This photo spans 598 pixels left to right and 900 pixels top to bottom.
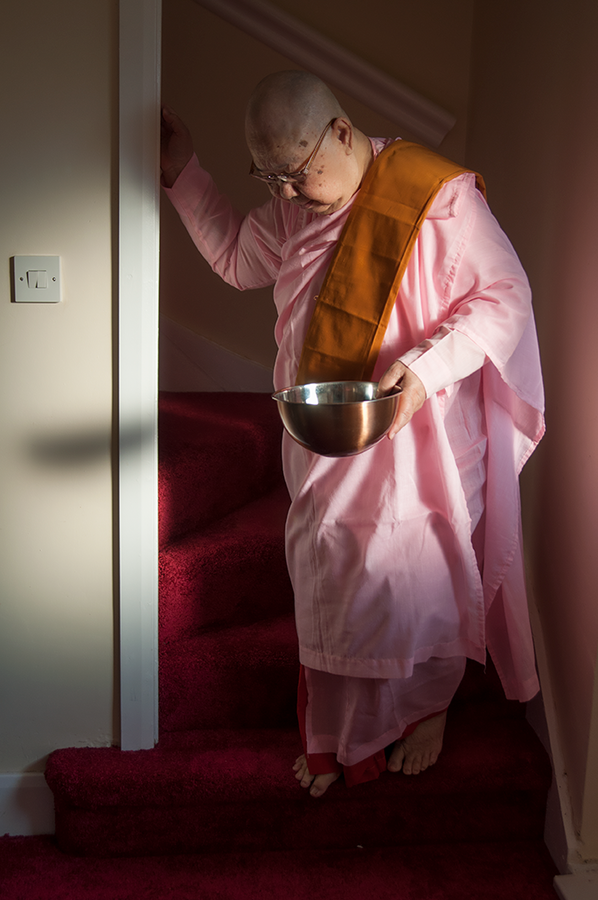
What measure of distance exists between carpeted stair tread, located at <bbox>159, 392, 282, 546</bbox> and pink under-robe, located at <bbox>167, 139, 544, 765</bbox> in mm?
492

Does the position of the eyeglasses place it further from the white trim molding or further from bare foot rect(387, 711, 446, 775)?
bare foot rect(387, 711, 446, 775)

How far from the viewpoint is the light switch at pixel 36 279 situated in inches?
59.0

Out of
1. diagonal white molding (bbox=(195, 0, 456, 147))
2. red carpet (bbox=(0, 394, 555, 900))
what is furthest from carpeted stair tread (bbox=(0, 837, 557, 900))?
diagonal white molding (bbox=(195, 0, 456, 147))

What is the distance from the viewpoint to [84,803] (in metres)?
1.62

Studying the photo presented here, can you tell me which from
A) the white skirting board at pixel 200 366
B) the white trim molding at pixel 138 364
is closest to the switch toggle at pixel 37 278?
the white trim molding at pixel 138 364

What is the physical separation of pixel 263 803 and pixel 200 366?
1679 mm

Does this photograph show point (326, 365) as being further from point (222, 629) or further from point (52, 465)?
point (222, 629)

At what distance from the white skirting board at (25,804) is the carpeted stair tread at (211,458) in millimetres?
629

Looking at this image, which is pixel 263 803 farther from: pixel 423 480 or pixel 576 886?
pixel 423 480

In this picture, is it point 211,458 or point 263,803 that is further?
point 211,458

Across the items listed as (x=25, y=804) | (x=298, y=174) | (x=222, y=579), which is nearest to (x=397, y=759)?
(x=222, y=579)

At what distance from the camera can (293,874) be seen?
1601 millimetres

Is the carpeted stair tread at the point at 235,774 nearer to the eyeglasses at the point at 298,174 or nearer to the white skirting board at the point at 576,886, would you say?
the white skirting board at the point at 576,886

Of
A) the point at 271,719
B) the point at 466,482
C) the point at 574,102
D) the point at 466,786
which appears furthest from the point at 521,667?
the point at 574,102
